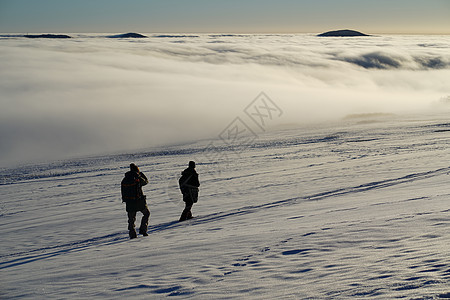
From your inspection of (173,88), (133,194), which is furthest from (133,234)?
(173,88)

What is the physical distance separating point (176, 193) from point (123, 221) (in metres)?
3.20

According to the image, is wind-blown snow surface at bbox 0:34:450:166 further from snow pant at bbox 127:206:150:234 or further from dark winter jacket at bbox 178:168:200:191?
snow pant at bbox 127:206:150:234

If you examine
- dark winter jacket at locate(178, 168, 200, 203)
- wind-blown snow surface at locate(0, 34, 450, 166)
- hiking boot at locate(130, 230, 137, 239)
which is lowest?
hiking boot at locate(130, 230, 137, 239)

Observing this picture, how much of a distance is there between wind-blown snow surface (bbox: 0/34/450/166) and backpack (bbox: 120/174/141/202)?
1563 centimetres

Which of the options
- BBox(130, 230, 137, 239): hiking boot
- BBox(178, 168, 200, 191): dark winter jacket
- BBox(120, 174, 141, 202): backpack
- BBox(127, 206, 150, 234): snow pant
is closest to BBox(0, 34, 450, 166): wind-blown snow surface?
BBox(178, 168, 200, 191): dark winter jacket

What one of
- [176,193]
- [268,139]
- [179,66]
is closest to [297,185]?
[176,193]

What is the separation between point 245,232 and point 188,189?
2380 mm

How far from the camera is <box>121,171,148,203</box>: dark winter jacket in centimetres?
837

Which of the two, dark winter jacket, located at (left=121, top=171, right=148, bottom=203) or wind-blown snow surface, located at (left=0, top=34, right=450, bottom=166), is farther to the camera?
wind-blown snow surface, located at (left=0, top=34, right=450, bottom=166)

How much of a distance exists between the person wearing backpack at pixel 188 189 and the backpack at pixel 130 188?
1.34 m

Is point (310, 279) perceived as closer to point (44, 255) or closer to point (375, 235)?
point (375, 235)

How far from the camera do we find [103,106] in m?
56.6

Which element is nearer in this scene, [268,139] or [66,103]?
[268,139]

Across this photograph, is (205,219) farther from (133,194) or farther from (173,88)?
(173,88)
